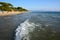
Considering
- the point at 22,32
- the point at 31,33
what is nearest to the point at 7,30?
the point at 22,32

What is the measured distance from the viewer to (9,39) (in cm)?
1384

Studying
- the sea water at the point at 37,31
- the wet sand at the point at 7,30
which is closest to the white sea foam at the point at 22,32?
the sea water at the point at 37,31

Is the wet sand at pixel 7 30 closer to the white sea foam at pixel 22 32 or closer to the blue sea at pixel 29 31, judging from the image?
the blue sea at pixel 29 31

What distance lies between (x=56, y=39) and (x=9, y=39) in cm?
475

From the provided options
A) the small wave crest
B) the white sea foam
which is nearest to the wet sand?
the white sea foam

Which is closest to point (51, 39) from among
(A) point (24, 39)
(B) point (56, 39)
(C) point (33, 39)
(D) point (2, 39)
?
(B) point (56, 39)

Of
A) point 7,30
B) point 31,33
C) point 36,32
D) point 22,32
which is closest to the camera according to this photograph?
point 22,32

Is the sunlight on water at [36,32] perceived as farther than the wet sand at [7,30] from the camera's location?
Yes

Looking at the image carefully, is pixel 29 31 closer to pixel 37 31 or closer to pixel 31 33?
pixel 37 31

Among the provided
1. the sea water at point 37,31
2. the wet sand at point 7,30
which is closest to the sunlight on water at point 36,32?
the sea water at point 37,31

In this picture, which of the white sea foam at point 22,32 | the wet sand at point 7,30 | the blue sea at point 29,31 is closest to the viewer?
the white sea foam at point 22,32

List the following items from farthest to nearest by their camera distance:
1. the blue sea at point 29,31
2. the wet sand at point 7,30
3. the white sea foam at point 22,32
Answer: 1. the blue sea at point 29,31
2. the wet sand at point 7,30
3. the white sea foam at point 22,32

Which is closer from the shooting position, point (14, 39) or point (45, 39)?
point (14, 39)

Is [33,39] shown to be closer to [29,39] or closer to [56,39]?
[29,39]
